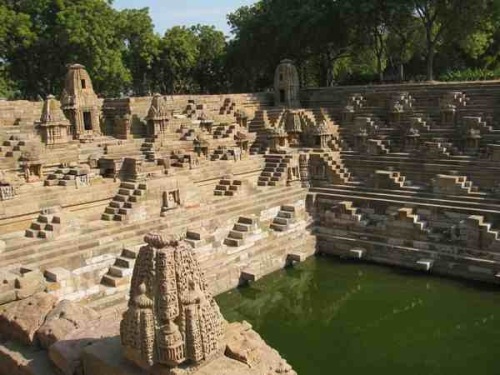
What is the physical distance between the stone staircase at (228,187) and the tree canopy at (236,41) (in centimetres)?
1554

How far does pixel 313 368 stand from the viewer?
1088cm

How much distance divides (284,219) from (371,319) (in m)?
5.82

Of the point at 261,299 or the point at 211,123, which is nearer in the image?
the point at 261,299

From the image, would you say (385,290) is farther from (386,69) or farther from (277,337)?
(386,69)

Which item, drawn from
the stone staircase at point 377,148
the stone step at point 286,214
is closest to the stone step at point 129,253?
the stone step at point 286,214

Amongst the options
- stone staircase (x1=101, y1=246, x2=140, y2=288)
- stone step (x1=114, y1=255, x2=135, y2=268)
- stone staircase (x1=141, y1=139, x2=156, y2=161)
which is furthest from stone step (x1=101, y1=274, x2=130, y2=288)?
stone staircase (x1=141, y1=139, x2=156, y2=161)

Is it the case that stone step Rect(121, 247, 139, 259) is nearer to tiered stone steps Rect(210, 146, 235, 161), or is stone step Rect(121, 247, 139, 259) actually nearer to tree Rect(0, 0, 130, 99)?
tiered stone steps Rect(210, 146, 235, 161)

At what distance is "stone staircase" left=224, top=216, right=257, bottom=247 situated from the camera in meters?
16.5

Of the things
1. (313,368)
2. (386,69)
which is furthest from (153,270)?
(386,69)

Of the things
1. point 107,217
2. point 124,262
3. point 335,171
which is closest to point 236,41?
point 335,171

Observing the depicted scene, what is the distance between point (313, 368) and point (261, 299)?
4307mm

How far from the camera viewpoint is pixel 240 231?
55.3 feet

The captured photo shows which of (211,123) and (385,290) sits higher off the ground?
(211,123)

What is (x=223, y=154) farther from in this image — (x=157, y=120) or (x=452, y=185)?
(x=452, y=185)
